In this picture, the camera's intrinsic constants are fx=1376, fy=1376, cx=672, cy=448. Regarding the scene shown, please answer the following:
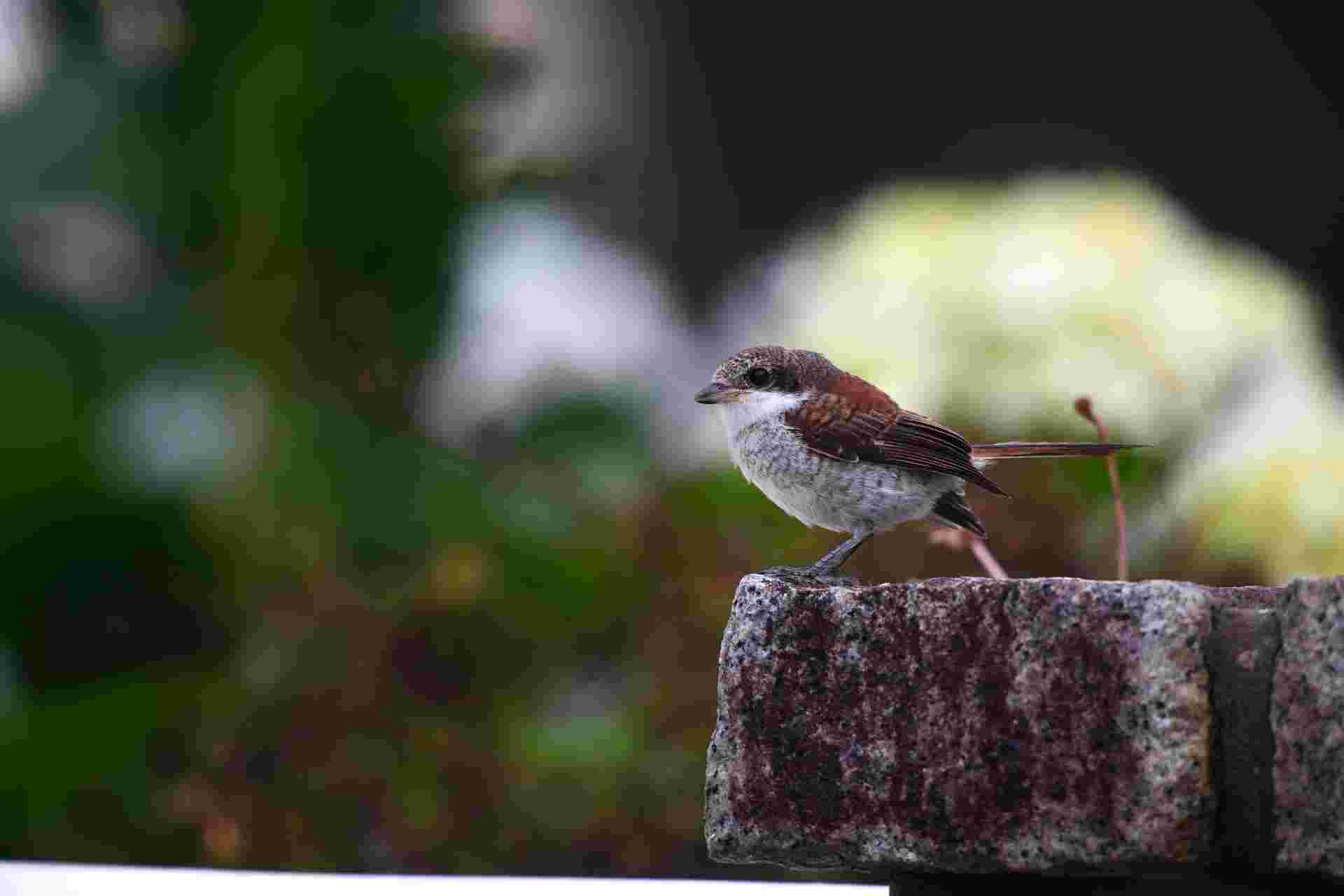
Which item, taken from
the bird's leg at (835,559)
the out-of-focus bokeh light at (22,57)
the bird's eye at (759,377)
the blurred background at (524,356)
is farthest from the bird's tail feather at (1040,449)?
the out-of-focus bokeh light at (22,57)

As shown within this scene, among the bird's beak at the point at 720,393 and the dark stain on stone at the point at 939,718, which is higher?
the bird's beak at the point at 720,393

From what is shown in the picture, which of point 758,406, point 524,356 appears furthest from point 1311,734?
point 524,356

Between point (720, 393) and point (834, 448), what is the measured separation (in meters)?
0.18

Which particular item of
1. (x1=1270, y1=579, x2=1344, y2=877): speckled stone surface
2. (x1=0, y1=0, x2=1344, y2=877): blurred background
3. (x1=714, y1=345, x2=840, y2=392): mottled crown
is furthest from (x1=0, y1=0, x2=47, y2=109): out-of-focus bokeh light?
(x1=1270, y1=579, x2=1344, y2=877): speckled stone surface

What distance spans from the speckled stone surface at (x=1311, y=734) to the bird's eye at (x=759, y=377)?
33.4 inches

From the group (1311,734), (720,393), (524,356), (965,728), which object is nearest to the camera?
(1311,734)

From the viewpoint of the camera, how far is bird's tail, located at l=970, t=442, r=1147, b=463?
1738 millimetres

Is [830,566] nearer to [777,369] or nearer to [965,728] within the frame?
[777,369]

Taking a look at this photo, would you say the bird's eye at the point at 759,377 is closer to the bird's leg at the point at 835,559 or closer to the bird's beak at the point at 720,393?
the bird's beak at the point at 720,393

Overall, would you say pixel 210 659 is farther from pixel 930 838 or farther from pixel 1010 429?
pixel 930 838

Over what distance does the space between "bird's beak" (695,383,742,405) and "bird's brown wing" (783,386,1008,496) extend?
82 millimetres

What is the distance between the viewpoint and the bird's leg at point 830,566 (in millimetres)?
1881

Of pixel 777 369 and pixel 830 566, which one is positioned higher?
pixel 777 369

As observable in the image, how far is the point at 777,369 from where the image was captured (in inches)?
79.9
